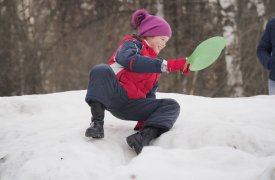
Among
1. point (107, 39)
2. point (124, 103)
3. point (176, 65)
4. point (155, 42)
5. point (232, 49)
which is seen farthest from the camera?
point (107, 39)

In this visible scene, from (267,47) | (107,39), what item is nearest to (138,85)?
(267,47)

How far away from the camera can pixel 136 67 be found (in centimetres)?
342

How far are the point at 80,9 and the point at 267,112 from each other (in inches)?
360

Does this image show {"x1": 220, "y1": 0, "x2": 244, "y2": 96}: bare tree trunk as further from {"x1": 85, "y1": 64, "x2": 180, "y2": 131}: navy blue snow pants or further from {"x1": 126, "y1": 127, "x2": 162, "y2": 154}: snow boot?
{"x1": 126, "y1": 127, "x2": 162, "y2": 154}: snow boot

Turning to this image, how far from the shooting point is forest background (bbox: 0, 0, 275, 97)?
1059 cm

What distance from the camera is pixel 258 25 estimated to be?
37.6 ft

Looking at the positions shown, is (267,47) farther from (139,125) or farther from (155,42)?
(139,125)

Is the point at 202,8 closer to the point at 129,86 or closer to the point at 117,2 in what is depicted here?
the point at 117,2

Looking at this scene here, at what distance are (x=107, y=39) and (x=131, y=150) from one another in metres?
8.78

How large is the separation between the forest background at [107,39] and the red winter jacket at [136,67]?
283 inches

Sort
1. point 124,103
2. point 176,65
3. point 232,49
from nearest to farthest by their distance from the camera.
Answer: point 176,65 < point 124,103 < point 232,49

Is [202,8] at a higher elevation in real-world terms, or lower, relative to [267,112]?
lower

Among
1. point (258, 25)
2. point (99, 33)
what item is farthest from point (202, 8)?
point (99, 33)

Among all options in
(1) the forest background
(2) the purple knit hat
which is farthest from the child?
(1) the forest background
